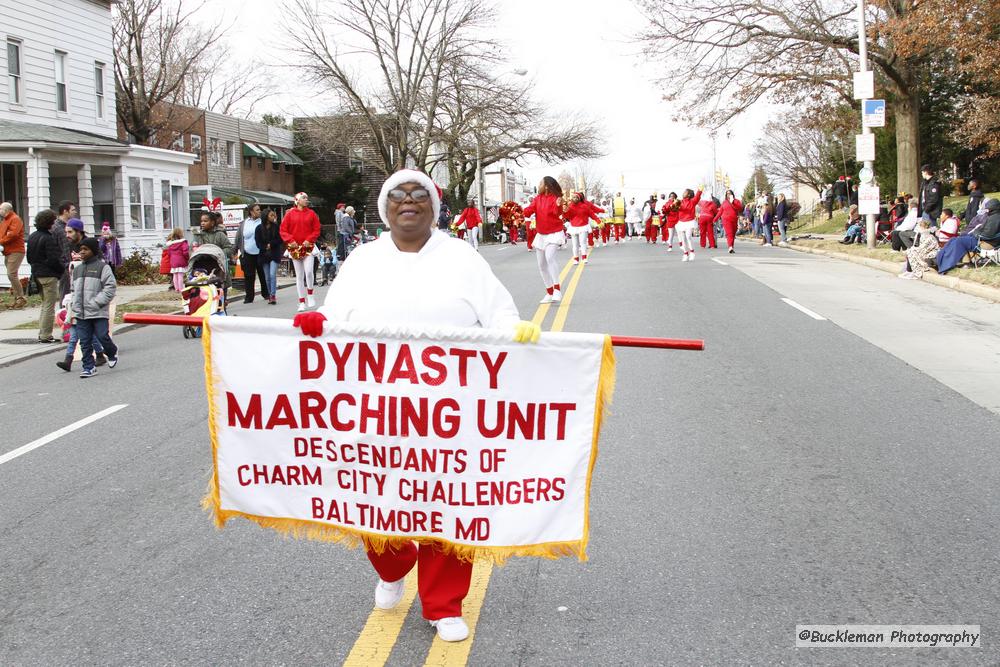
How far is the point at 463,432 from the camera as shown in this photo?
154 inches

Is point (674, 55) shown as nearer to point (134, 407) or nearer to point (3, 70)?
point (3, 70)

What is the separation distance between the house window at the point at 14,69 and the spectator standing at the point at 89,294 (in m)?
17.2

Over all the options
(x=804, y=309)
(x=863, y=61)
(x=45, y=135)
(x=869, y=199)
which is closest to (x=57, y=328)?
(x=45, y=135)

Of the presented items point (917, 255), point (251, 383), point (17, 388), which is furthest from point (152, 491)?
point (917, 255)

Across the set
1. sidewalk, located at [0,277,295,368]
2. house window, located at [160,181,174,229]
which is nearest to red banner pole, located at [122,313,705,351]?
sidewalk, located at [0,277,295,368]

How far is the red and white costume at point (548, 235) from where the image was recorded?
603 inches

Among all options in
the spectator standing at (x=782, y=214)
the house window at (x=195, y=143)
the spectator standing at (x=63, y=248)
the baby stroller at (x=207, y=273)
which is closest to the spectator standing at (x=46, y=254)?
the spectator standing at (x=63, y=248)

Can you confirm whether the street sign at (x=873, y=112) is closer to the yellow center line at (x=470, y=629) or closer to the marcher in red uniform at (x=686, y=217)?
the marcher in red uniform at (x=686, y=217)

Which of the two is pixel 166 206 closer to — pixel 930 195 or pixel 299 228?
pixel 299 228

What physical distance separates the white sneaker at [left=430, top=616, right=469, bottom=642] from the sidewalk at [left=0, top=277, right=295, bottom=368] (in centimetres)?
936

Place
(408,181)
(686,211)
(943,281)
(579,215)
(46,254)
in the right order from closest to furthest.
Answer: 1. (408,181)
2. (46,254)
3. (943,281)
4. (579,215)
5. (686,211)

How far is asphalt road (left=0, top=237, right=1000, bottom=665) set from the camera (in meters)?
3.91

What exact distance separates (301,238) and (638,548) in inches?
516

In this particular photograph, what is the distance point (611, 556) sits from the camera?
479cm
